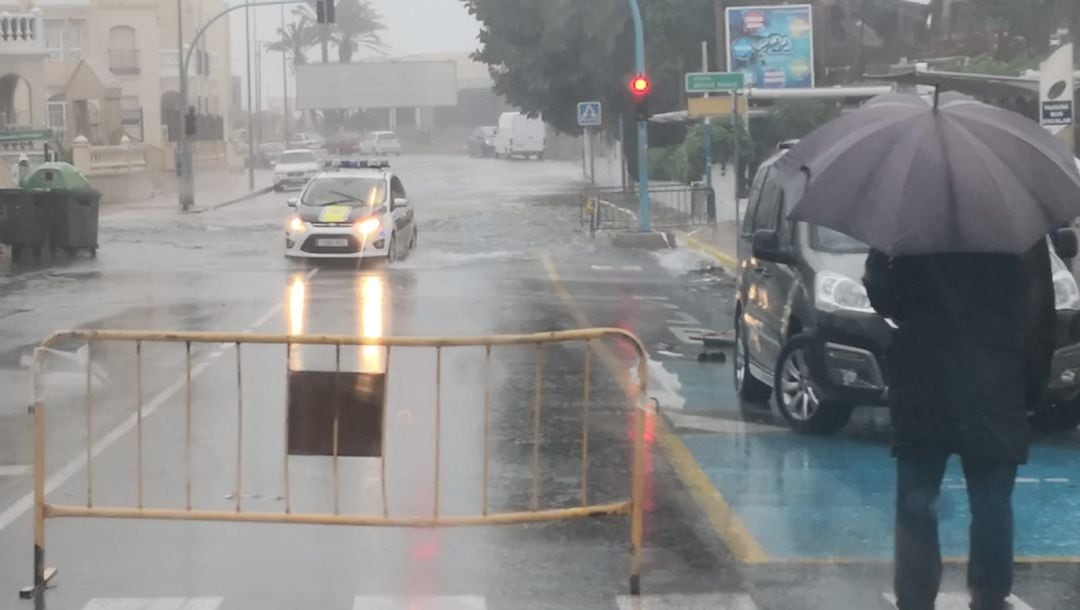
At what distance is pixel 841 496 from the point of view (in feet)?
28.8

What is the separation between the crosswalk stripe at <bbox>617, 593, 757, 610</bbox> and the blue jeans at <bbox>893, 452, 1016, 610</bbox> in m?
0.93

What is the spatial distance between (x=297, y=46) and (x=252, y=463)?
108m

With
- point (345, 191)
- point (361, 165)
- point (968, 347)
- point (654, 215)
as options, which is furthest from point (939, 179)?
point (654, 215)

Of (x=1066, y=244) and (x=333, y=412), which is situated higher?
(x=1066, y=244)

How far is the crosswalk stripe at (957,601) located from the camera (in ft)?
21.8

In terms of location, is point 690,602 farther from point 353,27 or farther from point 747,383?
point 353,27

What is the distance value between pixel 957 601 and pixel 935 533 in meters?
0.99

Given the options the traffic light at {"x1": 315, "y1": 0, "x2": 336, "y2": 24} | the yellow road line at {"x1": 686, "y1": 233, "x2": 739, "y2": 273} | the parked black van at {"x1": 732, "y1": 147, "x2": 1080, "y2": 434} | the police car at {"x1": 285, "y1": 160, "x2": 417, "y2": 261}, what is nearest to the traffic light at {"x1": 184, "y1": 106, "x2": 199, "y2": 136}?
the traffic light at {"x1": 315, "y1": 0, "x2": 336, "y2": 24}

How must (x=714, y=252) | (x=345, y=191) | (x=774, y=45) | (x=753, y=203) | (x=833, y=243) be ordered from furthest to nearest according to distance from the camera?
1. (x=774, y=45)
2. (x=714, y=252)
3. (x=345, y=191)
4. (x=753, y=203)
5. (x=833, y=243)

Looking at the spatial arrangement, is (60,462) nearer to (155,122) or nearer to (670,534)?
(670,534)

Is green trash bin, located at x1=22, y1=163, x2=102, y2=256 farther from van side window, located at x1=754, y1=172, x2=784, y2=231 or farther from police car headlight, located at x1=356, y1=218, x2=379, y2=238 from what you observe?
van side window, located at x1=754, y1=172, x2=784, y2=231

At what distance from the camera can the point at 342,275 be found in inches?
950

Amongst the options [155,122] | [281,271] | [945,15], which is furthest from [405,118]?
[281,271]

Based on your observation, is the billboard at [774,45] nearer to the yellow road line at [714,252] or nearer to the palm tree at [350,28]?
the yellow road line at [714,252]
